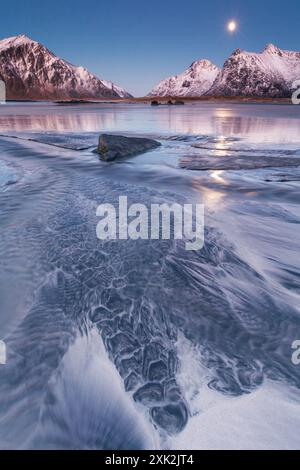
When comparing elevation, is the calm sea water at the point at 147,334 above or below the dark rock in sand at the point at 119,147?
below

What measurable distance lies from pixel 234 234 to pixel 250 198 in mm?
2137

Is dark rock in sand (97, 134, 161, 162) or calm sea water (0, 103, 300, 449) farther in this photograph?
dark rock in sand (97, 134, 161, 162)

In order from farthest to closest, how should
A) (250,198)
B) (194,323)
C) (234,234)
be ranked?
(250,198) < (234,234) < (194,323)

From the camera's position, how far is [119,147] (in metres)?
11.1

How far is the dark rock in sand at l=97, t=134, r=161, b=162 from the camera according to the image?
33.7 feet

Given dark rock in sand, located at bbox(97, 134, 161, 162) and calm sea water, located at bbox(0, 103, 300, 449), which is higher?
dark rock in sand, located at bbox(97, 134, 161, 162)

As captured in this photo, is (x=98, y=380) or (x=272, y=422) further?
(x=98, y=380)

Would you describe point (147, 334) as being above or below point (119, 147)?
below

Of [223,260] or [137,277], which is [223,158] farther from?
[137,277]

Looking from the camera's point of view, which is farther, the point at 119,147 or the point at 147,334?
the point at 119,147

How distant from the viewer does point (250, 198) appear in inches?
244

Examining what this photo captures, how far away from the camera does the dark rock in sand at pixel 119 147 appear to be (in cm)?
1027

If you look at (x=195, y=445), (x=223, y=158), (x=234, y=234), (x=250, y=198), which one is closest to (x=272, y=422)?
(x=195, y=445)
